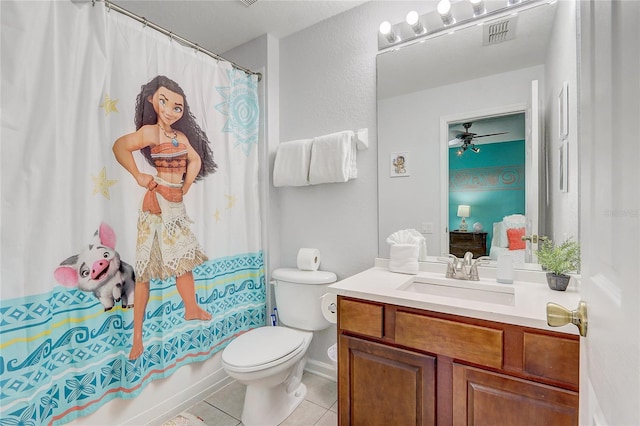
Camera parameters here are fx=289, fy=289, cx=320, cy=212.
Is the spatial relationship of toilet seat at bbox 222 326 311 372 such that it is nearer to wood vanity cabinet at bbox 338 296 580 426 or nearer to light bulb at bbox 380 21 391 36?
wood vanity cabinet at bbox 338 296 580 426

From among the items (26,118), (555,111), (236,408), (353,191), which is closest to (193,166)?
(26,118)

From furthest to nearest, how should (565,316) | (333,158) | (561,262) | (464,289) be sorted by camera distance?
(333,158) < (464,289) < (561,262) < (565,316)

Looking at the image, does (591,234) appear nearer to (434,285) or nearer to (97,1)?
(434,285)

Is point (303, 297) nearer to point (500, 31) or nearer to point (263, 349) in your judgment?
point (263, 349)

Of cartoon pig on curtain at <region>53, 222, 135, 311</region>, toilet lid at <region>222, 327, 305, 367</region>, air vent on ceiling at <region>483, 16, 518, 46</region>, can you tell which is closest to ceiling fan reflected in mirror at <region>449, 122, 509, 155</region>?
air vent on ceiling at <region>483, 16, 518, 46</region>

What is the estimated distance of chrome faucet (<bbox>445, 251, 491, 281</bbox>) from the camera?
1.46 metres

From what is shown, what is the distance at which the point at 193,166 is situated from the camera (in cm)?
177

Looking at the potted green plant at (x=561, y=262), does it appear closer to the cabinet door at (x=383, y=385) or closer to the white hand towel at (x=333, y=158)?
the cabinet door at (x=383, y=385)

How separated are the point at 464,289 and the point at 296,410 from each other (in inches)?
48.1

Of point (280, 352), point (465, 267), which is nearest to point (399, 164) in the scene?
point (465, 267)

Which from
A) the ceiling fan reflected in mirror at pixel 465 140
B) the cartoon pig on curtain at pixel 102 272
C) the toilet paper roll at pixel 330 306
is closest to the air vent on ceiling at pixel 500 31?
the ceiling fan reflected in mirror at pixel 465 140

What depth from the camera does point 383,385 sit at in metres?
1.27

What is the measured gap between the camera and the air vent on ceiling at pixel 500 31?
146 centimetres

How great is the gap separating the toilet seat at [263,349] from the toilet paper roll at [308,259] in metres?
0.43
